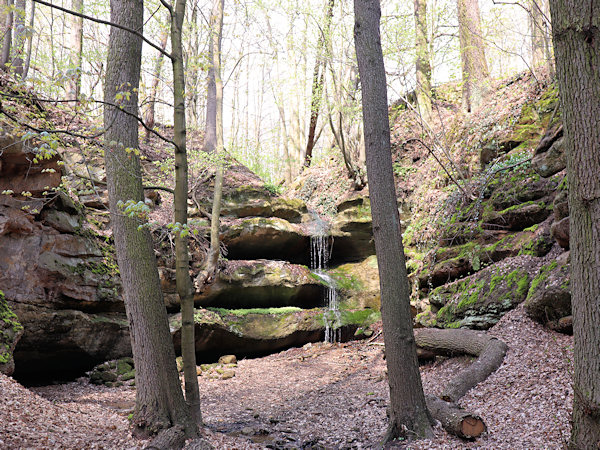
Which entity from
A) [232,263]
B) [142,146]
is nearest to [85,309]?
[232,263]

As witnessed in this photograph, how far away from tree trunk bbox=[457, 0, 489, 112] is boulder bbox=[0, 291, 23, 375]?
12.8 m

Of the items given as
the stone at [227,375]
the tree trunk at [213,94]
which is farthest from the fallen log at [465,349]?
the tree trunk at [213,94]

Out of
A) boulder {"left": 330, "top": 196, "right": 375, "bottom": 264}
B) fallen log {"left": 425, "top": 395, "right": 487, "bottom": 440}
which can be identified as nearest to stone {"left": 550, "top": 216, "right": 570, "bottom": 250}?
fallen log {"left": 425, "top": 395, "right": 487, "bottom": 440}

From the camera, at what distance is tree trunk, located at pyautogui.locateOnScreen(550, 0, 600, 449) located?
2.69 meters

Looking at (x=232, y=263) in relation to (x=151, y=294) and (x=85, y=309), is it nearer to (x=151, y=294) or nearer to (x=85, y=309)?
(x=85, y=309)

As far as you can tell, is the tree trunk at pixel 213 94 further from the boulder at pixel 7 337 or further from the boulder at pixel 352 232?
the boulder at pixel 7 337

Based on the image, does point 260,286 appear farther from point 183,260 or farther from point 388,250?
point 388,250

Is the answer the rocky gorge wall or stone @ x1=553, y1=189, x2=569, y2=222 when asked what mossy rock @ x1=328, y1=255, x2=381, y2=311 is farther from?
stone @ x1=553, y1=189, x2=569, y2=222

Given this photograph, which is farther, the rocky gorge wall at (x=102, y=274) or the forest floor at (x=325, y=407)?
the rocky gorge wall at (x=102, y=274)

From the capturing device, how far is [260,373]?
9.29 metres

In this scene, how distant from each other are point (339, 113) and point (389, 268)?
9503 millimetres

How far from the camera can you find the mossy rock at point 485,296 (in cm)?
663

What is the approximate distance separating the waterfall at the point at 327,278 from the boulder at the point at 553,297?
617 cm

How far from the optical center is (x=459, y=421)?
417 centimetres
